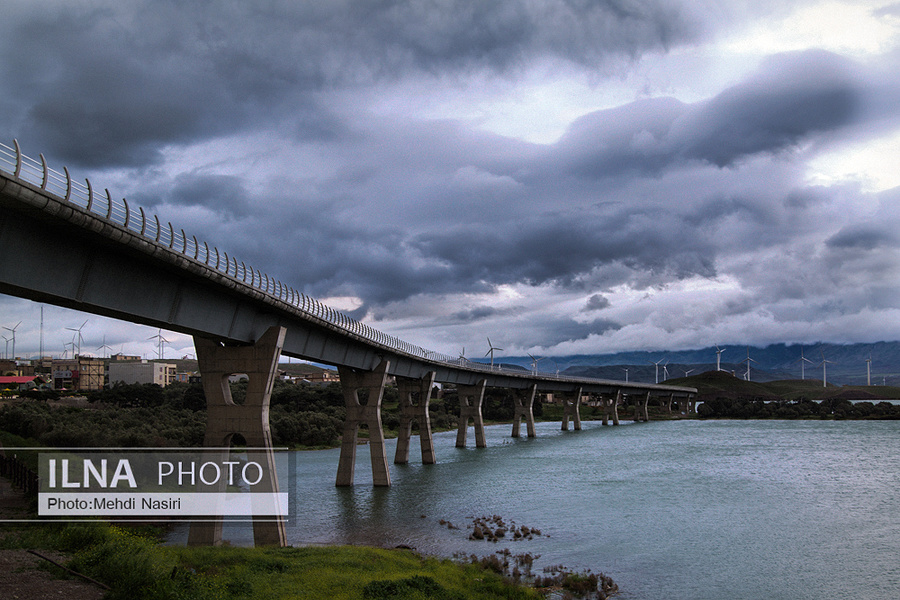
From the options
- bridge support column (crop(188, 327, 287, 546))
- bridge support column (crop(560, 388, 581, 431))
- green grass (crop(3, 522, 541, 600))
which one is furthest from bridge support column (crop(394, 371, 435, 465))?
bridge support column (crop(560, 388, 581, 431))

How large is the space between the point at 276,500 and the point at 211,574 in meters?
10.5

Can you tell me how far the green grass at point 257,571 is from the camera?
22953 millimetres

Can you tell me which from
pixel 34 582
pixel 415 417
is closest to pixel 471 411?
pixel 415 417

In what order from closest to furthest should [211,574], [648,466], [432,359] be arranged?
[211,574] < [648,466] < [432,359]

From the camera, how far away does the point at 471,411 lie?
119 m

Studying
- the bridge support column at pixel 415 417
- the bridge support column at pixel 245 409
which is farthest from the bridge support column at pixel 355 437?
the bridge support column at pixel 245 409

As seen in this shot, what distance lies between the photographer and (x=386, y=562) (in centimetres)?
3338

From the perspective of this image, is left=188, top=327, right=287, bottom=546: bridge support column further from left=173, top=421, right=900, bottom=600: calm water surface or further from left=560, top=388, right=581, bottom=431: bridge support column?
left=560, top=388, right=581, bottom=431: bridge support column

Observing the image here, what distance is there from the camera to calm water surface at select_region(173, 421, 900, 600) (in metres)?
35.1

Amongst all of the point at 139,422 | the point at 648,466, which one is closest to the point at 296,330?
the point at 648,466

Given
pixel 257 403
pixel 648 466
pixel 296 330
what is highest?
pixel 296 330

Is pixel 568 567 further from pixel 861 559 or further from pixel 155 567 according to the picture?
pixel 155 567

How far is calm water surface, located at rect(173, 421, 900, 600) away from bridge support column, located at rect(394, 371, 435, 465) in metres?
2.18

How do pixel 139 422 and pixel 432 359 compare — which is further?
pixel 139 422
